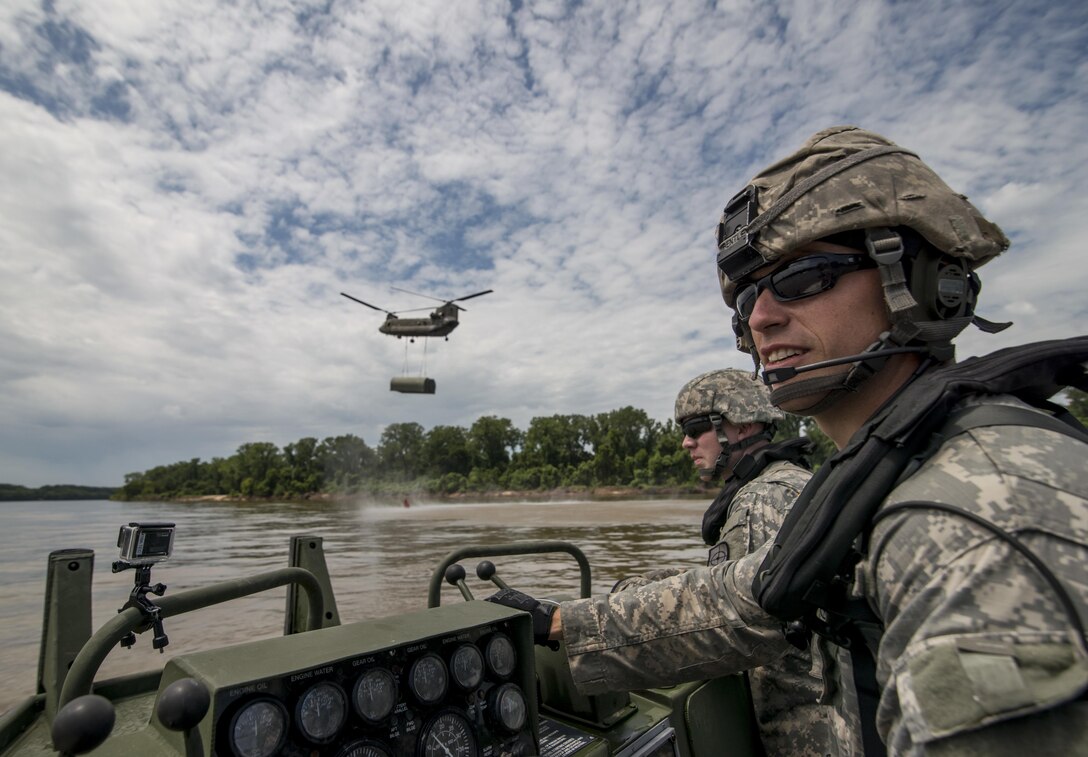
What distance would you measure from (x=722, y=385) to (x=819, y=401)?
3014 millimetres

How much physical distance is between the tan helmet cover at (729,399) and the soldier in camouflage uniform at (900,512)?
219 cm

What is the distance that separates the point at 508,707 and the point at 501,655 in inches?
6.7

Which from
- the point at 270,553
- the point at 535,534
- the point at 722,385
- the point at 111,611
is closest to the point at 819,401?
the point at 722,385

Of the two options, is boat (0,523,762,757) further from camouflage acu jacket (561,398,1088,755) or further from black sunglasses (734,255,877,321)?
black sunglasses (734,255,877,321)

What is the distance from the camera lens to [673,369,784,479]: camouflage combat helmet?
14.6 ft

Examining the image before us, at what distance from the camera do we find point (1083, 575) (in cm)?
89

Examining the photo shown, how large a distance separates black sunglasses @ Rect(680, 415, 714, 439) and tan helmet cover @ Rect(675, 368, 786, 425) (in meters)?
0.04

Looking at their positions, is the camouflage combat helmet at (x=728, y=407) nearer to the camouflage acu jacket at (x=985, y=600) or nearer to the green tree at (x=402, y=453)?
the camouflage acu jacket at (x=985, y=600)

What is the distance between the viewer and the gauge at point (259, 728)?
1.53 m

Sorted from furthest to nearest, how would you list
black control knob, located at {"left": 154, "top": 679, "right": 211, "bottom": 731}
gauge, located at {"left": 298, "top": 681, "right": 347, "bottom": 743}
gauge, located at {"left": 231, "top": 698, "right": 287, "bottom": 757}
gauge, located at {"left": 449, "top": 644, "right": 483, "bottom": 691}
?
gauge, located at {"left": 449, "top": 644, "right": 483, "bottom": 691}, gauge, located at {"left": 298, "top": 681, "right": 347, "bottom": 743}, gauge, located at {"left": 231, "top": 698, "right": 287, "bottom": 757}, black control knob, located at {"left": 154, "top": 679, "right": 211, "bottom": 731}

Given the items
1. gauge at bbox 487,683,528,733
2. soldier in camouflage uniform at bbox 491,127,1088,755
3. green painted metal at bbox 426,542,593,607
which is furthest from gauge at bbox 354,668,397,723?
soldier in camouflage uniform at bbox 491,127,1088,755

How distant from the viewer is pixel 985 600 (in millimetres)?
943

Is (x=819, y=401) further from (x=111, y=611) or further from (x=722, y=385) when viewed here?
(x=111, y=611)

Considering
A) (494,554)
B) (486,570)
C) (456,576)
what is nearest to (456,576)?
(456,576)
